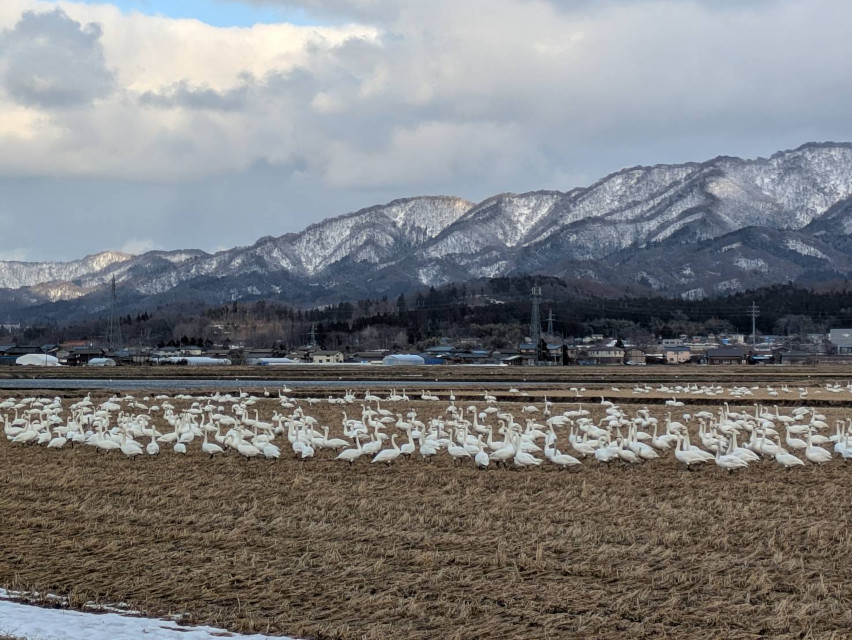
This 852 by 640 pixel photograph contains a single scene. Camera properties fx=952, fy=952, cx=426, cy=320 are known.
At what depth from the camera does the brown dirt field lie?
29.7 feet

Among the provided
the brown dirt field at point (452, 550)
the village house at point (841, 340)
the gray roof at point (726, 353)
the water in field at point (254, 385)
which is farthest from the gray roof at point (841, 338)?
the brown dirt field at point (452, 550)

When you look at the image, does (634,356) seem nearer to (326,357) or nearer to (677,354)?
(677,354)

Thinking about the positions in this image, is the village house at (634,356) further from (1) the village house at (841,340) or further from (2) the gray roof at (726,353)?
(1) the village house at (841,340)

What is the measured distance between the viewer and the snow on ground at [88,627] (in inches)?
335

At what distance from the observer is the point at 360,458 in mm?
20203

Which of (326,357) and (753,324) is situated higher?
(753,324)

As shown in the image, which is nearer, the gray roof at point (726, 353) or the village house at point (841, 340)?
the gray roof at point (726, 353)

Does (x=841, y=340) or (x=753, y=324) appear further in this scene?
(x=753, y=324)

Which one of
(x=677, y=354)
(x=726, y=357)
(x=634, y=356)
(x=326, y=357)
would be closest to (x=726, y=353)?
(x=726, y=357)

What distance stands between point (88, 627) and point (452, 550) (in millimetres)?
4373

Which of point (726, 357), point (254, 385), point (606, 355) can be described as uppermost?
point (606, 355)

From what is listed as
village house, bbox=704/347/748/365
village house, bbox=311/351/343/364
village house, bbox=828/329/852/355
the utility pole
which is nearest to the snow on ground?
village house, bbox=704/347/748/365

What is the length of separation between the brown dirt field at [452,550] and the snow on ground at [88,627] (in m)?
0.28

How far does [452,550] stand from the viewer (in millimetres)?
11492
